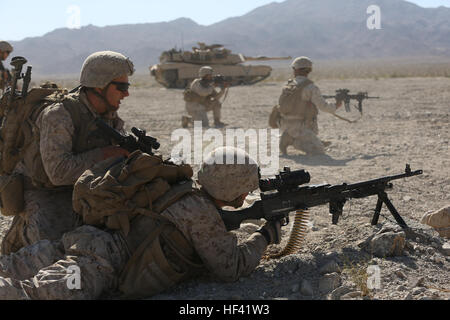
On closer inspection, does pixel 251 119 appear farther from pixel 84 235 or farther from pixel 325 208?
pixel 84 235

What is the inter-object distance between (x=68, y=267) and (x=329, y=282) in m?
1.60

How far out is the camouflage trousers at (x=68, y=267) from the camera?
3078 millimetres

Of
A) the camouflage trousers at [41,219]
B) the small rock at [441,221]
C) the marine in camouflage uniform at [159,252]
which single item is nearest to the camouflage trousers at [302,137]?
the small rock at [441,221]

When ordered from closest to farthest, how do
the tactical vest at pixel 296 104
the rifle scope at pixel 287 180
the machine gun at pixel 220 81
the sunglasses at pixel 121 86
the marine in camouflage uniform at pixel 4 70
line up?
the rifle scope at pixel 287 180 → the sunglasses at pixel 121 86 → the tactical vest at pixel 296 104 → the marine in camouflage uniform at pixel 4 70 → the machine gun at pixel 220 81

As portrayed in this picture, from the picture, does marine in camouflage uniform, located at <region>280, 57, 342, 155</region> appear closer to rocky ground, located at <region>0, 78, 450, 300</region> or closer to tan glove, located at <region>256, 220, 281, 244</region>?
rocky ground, located at <region>0, 78, 450, 300</region>

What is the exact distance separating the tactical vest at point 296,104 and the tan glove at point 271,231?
5.26m

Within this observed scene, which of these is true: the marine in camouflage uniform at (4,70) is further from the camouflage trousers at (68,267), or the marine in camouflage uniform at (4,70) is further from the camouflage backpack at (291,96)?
the camouflage trousers at (68,267)

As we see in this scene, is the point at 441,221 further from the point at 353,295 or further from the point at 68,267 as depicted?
the point at 68,267

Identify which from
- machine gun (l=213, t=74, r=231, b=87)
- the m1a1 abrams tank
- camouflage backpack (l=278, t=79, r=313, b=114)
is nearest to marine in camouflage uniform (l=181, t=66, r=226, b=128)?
machine gun (l=213, t=74, r=231, b=87)

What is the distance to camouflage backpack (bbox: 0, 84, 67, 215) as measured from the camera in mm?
4035

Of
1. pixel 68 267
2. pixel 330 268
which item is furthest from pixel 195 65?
pixel 68 267

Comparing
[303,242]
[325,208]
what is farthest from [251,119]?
[303,242]

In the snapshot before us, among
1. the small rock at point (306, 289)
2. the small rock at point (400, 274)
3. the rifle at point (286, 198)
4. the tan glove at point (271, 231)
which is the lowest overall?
the small rock at point (306, 289)

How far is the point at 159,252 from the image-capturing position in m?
3.27
